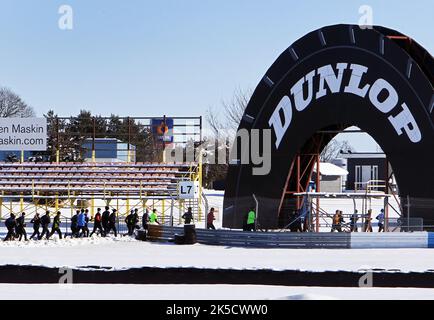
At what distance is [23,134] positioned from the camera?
50812 mm

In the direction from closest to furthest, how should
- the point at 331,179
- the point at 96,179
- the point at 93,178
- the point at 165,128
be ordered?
the point at 93,178 → the point at 96,179 → the point at 165,128 → the point at 331,179

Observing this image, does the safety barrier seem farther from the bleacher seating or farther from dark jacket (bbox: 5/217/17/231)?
the bleacher seating

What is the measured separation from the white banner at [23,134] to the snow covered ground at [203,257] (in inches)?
765

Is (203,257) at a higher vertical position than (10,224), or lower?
lower

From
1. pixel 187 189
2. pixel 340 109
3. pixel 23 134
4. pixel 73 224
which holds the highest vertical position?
pixel 340 109

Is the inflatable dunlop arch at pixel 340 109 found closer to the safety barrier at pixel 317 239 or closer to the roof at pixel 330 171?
the safety barrier at pixel 317 239

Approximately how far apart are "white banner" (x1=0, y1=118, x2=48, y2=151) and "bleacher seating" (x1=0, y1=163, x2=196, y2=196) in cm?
146

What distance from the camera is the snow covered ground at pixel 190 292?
16703 mm

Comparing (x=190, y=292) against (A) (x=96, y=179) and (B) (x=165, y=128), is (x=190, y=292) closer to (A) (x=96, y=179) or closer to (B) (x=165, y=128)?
(A) (x=96, y=179)

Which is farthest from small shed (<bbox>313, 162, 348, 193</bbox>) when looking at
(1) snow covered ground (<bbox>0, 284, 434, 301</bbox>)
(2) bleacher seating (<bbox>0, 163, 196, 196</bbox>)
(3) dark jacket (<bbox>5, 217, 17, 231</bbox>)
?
(1) snow covered ground (<bbox>0, 284, 434, 301</bbox>)

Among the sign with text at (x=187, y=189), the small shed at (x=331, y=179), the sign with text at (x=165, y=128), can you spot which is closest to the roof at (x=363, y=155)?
the small shed at (x=331, y=179)

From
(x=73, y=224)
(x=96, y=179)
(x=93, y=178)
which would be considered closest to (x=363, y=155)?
(x=96, y=179)

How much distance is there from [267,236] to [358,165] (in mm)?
45242

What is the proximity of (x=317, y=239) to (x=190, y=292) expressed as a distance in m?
12.1
